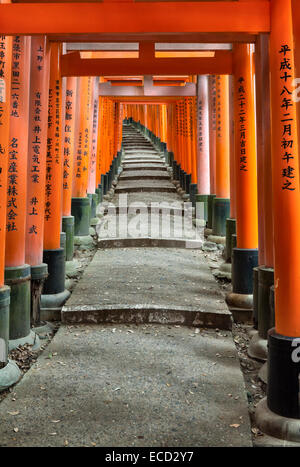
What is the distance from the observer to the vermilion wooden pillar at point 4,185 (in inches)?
126

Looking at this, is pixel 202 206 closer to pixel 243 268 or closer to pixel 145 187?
pixel 145 187

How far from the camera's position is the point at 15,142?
385 centimetres

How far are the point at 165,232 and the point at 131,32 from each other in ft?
17.3

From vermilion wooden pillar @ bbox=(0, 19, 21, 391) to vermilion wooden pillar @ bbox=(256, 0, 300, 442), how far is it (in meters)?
1.83

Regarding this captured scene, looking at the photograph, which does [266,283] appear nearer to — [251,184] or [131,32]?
[251,184]

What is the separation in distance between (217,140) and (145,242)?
2.12 meters

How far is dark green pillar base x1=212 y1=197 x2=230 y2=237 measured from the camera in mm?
7918

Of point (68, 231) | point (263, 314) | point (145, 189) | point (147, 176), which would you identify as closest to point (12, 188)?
point (263, 314)

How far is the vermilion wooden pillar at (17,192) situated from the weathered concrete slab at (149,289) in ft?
2.14

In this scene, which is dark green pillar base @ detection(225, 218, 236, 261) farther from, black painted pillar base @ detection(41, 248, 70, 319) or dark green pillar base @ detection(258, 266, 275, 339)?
black painted pillar base @ detection(41, 248, 70, 319)

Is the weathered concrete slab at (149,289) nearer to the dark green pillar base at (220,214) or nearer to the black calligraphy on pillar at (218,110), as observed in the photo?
the dark green pillar base at (220,214)

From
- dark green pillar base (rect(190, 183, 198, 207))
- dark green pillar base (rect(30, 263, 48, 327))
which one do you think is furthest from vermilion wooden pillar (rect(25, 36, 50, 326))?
dark green pillar base (rect(190, 183, 198, 207))

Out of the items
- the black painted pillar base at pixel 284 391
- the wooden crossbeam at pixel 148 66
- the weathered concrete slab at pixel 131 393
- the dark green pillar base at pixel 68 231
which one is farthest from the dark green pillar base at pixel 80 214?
the black painted pillar base at pixel 284 391
